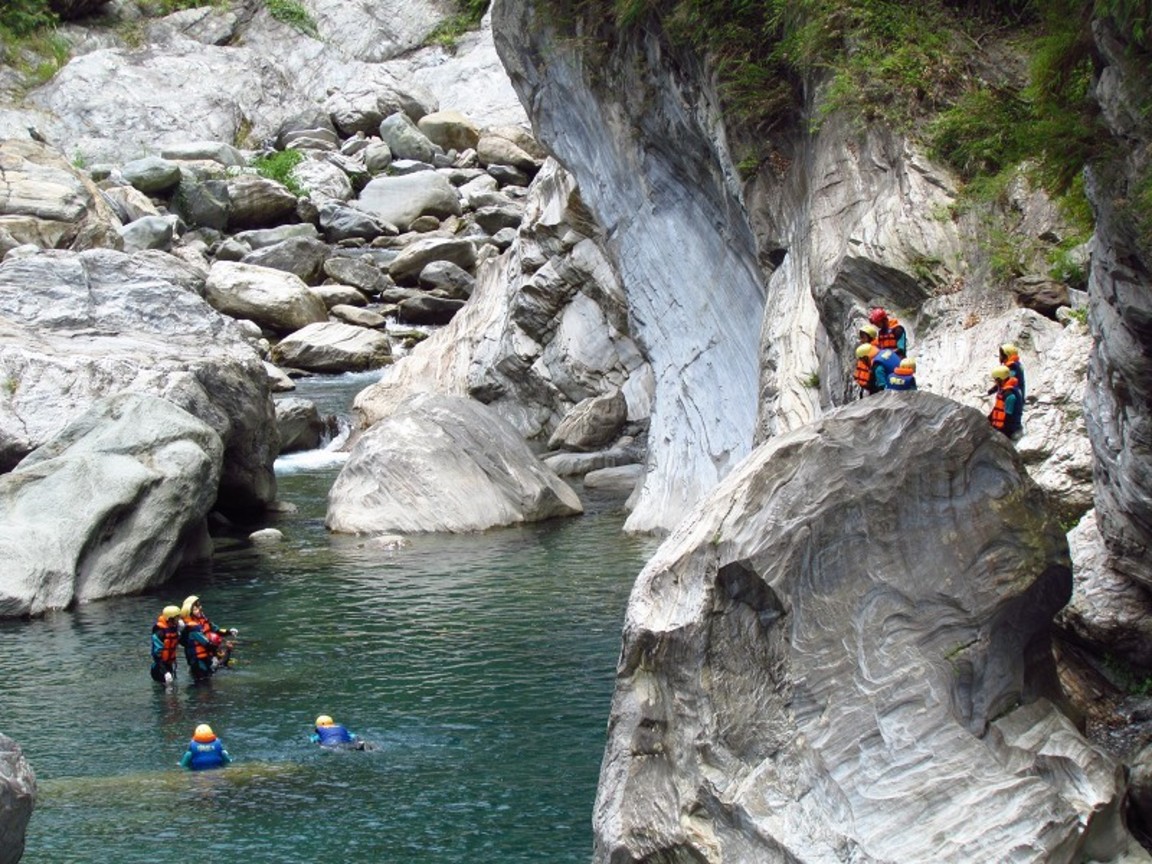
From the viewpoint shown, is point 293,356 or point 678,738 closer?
point 678,738

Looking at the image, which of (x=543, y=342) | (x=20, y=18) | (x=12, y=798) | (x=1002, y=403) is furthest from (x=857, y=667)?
(x=20, y=18)

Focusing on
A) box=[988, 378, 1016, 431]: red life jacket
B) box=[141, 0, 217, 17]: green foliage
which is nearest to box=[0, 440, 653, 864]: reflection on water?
box=[988, 378, 1016, 431]: red life jacket

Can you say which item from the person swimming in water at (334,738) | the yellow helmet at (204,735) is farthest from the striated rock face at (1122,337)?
the yellow helmet at (204,735)

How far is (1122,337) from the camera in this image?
35.9 ft

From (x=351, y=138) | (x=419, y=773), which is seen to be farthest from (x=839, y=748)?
(x=351, y=138)

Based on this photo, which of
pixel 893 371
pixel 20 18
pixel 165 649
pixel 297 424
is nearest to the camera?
pixel 893 371

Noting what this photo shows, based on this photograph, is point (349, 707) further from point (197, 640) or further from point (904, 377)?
point (904, 377)

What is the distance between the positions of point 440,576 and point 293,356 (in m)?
19.7

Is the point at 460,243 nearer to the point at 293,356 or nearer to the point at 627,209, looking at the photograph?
the point at 293,356

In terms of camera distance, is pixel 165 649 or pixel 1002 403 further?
pixel 165 649

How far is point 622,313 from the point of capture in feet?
122

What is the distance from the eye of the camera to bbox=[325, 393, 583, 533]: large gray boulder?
1092 inches

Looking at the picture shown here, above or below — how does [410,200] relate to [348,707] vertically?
above

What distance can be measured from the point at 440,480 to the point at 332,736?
1227cm
